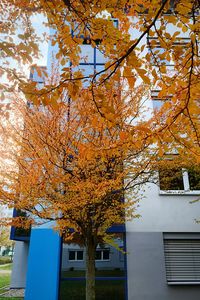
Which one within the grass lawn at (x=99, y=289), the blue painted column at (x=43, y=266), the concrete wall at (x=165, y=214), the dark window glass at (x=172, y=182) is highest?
the dark window glass at (x=172, y=182)

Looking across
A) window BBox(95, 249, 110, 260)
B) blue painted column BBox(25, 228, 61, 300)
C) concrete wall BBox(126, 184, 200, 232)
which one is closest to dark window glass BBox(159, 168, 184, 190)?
concrete wall BBox(126, 184, 200, 232)

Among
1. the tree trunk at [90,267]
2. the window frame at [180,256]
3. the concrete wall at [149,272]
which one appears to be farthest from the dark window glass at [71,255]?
the tree trunk at [90,267]

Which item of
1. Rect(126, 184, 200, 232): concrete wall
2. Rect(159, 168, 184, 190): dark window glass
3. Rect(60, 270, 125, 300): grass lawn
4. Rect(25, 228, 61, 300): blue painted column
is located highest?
Rect(159, 168, 184, 190): dark window glass

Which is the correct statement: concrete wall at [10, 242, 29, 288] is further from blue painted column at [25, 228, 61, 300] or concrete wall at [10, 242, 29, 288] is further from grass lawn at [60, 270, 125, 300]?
blue painted column at [25, 228, 61, 300]

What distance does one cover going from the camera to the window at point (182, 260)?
858 centimetres

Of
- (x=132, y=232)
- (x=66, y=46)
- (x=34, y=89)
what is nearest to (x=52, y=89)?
(x=34, y=89)

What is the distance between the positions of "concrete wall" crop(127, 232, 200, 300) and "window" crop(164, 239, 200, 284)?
0.74ft

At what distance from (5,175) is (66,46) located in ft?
14.3

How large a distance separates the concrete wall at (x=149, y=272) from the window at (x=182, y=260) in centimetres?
23

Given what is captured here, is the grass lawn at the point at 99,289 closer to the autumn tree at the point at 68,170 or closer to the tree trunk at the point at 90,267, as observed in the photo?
the tree trunk at the point at 90,267

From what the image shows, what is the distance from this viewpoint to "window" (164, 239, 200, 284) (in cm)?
858

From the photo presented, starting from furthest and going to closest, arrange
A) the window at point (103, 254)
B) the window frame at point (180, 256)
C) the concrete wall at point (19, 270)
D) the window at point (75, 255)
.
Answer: the concrete wall at point (19, 270) → the window at point (103, 254) → the window at point (75, 255) → the window frame at point (180, 256)

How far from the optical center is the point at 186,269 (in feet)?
28.5

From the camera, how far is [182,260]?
879cm
